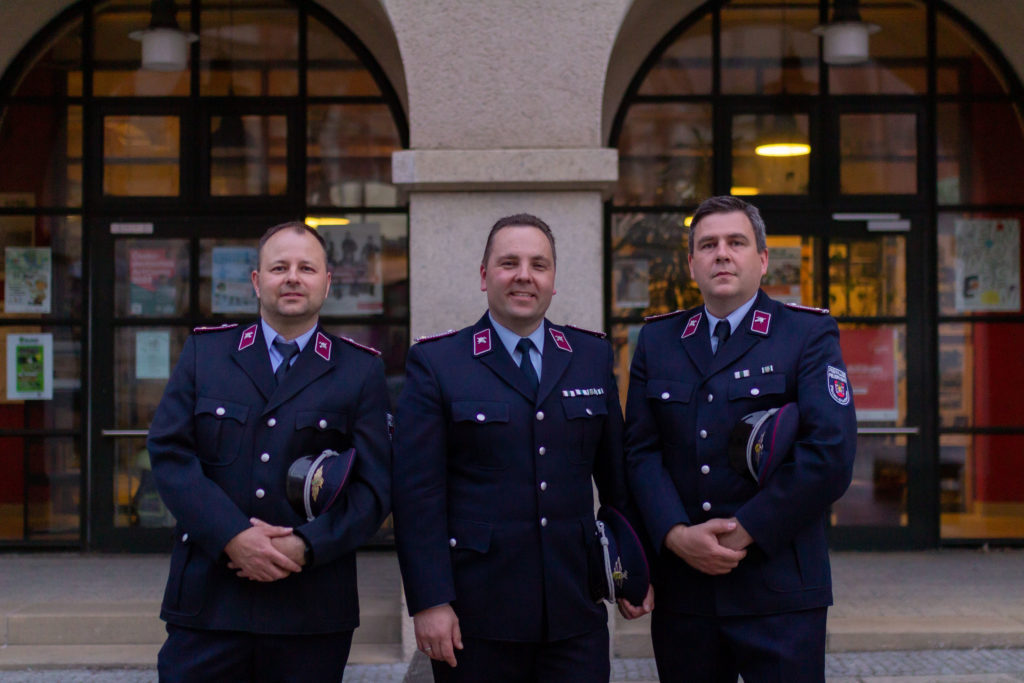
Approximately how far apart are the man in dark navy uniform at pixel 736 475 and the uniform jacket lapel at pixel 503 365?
0.42 metres

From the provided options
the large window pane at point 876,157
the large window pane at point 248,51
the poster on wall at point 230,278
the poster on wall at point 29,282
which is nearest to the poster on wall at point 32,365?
the poster on wall at point 29,282

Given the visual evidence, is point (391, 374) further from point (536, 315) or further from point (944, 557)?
point (536, 315)

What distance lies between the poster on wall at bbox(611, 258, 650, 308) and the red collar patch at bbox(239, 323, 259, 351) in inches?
179

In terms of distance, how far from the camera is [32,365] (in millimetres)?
7801

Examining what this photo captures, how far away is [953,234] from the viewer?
25.8ft

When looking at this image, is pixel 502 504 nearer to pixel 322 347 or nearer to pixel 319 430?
pixel 319 430

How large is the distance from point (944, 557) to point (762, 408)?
4920 mm

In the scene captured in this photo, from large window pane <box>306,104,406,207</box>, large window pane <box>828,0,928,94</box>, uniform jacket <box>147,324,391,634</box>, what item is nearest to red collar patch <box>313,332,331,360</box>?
uniform jacket <box>147,324,391,634</box>

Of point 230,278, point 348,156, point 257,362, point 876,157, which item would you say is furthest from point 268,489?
point 876,157

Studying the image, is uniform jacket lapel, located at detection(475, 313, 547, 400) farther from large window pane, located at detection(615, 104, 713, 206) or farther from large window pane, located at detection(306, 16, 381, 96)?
large window pane, located at detection(306, 16, 381, 96)

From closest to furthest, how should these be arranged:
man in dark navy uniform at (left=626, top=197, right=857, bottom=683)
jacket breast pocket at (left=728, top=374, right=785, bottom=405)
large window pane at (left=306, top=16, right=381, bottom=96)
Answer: man in dark navy uniform at (left=626, top=197, right=857, bottom=683) < jacket breast pocket at (left=728, top=374, right=785, bottom=405) < large window pane at (left=306, top=16, right=381, bottom=96)

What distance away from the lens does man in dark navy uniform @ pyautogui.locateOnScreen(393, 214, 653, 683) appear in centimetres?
316

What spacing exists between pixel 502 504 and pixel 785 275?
5040 millimetres

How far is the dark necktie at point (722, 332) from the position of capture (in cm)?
343
